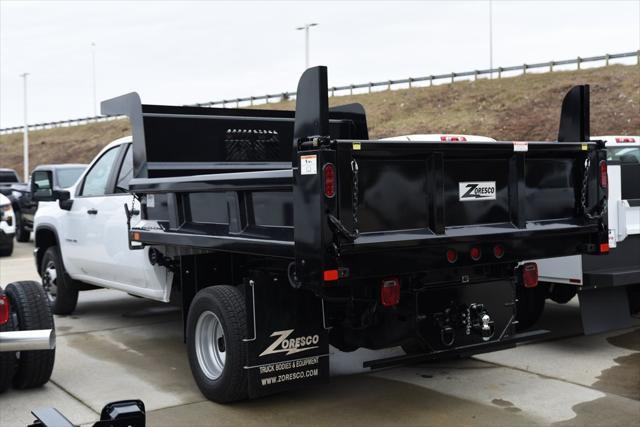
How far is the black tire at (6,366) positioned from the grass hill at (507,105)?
1077 inches

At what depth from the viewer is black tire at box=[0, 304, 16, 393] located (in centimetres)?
554

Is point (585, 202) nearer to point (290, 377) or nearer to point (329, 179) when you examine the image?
point (329, 179)

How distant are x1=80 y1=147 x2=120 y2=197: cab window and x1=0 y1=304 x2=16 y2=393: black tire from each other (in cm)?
250

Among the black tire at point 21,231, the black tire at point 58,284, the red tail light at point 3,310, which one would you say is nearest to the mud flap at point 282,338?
the red tail light at point 3,310

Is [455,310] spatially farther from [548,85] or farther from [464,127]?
[548,85]

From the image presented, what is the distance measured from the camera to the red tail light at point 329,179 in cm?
427

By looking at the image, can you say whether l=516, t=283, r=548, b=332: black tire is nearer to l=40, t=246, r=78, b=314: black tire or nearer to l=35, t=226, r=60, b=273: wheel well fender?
l=40, t=246, r=78, b=314: black tire

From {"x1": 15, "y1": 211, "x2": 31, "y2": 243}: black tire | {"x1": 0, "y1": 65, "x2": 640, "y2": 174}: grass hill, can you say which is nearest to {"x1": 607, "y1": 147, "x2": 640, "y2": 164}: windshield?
{"x1": 15, "y1": 211, "x2": 31, "y2": 243}: black tire

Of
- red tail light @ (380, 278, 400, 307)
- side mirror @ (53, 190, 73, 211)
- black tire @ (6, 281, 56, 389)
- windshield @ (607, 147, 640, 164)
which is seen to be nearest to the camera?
red tail light @ (380, 278, 400, 307)

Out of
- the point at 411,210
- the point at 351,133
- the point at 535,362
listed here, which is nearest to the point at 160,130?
the point at 351,133

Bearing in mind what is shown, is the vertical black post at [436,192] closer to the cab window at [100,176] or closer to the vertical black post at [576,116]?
the vertical black post at [576,116]

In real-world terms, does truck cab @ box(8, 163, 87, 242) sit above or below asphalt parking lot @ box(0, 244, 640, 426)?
above

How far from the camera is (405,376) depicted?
6.25 metres

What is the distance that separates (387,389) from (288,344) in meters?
1.04
